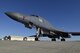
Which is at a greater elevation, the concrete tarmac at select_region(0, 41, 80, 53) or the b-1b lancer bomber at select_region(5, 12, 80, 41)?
the b-1b lancer bomber at select_region(5, 12, 80, 41)

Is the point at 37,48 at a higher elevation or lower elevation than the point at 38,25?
lower

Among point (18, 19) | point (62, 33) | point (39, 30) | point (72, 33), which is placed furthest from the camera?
point (72, 33)

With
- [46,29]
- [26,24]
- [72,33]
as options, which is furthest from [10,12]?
[72,33]

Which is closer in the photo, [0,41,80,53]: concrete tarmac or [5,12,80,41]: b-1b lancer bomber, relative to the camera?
[0,41,80,53]: concrete tarmac

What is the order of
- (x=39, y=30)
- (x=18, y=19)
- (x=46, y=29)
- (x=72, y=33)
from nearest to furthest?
(x=18, y=19), (x=39, y=30), (x=46, y=29), (x=72, y=33)

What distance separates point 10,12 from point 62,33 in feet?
51.1

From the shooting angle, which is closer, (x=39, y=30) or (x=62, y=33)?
(x=39, y=30)

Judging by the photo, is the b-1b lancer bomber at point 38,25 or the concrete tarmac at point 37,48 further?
the b-1b lancer bomber at point 38,25

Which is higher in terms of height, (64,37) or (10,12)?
(10,12)

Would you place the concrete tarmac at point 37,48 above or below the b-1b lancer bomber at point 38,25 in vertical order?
below

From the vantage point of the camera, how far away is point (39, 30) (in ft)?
119

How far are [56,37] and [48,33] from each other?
3953mm

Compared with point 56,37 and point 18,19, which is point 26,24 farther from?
point 56,37

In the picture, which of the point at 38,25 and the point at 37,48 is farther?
the point at 38,25
